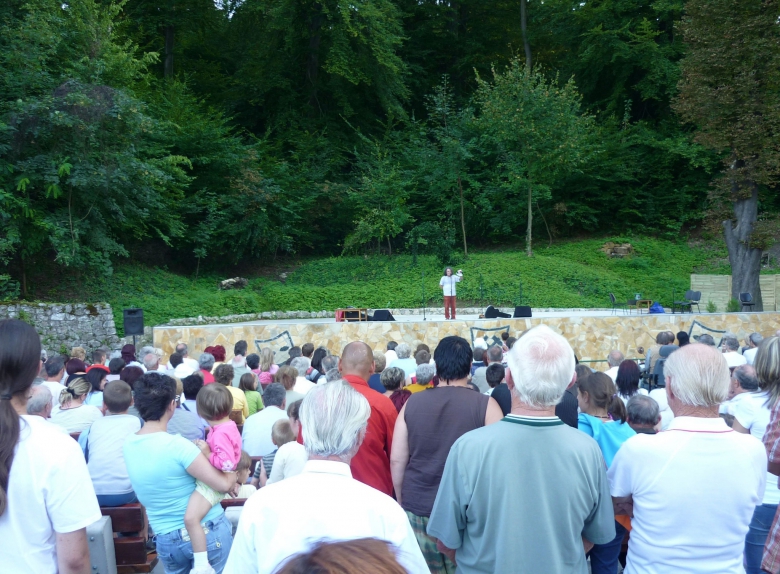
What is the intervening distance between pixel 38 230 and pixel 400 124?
1901 centimetres

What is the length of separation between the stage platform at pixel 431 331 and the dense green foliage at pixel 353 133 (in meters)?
6.02

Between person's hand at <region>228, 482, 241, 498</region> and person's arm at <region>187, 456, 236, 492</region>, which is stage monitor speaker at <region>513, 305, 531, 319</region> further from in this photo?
person's arm at <region>187, 456, 236, 492</region>

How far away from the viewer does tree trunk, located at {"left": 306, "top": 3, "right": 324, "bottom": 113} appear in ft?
96.5

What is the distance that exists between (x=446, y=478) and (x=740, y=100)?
20.8m

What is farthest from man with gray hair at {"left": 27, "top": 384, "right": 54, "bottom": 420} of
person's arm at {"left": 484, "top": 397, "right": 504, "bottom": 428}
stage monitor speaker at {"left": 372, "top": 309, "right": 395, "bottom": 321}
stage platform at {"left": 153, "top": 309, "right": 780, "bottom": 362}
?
stage monitor speaker at {"left": 372, "top": 309, "right": 395, "bottom": 321}

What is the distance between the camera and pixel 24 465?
2.12m

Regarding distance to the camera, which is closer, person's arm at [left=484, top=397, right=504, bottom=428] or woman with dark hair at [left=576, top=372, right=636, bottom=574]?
person's arm at [left=484, top=397, right=504, bottom=428]

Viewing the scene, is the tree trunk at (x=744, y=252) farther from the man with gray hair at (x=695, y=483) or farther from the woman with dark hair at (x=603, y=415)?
the man with gray hair at (x=695, y=483)

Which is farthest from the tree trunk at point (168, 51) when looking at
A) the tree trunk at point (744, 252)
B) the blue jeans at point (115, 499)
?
the blue jeans at point (115, 499)

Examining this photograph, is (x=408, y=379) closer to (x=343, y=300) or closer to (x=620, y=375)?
(x=620, y=375)

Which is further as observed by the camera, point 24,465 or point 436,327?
point 436,327

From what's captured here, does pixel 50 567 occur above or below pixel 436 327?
above

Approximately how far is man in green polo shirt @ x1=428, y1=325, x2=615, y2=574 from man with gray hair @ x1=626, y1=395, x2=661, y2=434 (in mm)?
1380

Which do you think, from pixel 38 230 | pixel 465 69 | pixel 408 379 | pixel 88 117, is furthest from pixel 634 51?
pixel 408 379
